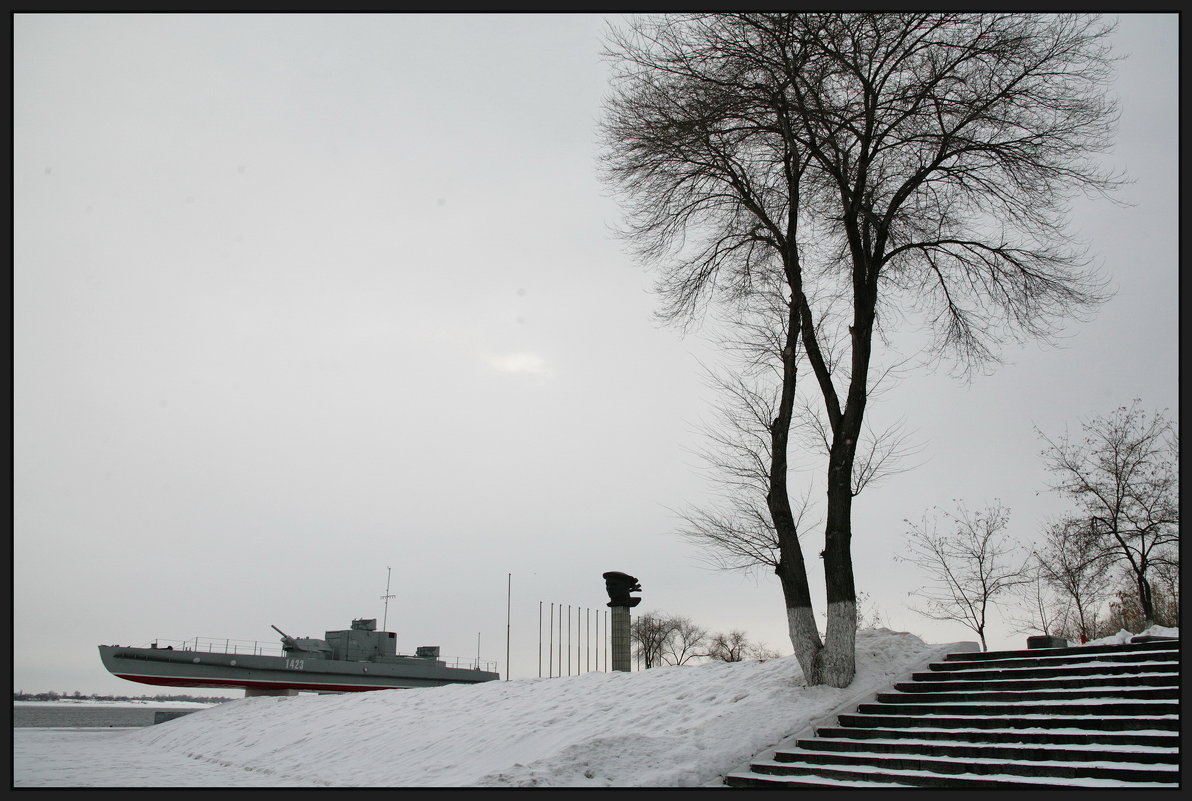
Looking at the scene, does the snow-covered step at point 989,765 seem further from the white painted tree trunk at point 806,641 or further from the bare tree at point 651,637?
the bare tree at point 651,637

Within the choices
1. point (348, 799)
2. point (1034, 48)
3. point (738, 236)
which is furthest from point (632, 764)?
point (1034, 48)

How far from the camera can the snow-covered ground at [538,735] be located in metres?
9.27

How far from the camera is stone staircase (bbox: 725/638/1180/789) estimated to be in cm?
723

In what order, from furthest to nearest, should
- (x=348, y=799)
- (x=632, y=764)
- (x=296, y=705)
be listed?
1. (x=296, y=705)
2. (x=632, y=764)
3. (x=348, y=799)

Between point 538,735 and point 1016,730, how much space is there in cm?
623

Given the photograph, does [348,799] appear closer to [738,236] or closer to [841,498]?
[841,498]

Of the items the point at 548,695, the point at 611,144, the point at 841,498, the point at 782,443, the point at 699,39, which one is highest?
the point at 699,39

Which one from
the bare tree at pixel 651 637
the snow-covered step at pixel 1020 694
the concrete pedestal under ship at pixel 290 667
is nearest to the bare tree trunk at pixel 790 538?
the snow-covered step at pixel 1020 694

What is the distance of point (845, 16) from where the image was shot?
39.8 ft

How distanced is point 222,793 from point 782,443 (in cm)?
881

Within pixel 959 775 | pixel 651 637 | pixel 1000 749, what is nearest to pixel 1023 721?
pixel 1000 749

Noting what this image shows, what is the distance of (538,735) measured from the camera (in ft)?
37.7

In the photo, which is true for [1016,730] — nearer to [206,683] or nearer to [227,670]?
[227,670]

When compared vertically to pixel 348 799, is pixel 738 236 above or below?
above
